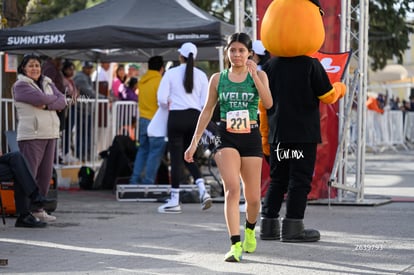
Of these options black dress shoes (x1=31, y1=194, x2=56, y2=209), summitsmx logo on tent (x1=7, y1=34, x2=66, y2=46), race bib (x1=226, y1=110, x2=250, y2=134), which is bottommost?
black dress shoes (x1=31, y1=194, x2=56, y2=209)

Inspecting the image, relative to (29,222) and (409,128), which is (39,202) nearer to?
(29,222)

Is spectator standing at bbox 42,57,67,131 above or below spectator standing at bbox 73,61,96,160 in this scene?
above

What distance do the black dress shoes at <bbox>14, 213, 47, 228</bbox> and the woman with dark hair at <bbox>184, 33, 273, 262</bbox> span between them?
2893 mm

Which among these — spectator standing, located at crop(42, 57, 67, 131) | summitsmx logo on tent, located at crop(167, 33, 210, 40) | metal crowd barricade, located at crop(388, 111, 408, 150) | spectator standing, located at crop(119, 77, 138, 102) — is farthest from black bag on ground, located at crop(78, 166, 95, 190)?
metal crowd barricade, located at crop(388, 111, 408, 150)

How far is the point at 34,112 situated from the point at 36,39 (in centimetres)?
295

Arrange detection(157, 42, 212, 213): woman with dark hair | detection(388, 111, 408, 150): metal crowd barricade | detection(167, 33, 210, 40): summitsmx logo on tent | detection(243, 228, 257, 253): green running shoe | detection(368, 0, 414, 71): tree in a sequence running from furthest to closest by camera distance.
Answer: detection(388, 111, 408, 150): metal crowd barricade, detection(368, 0, 414, 71): tree, detection(167, 33, 210, 40): summitsmx logo on tent, detection(157, 42, 212, 213): woman with dark hair, detection(243, 228, 257, 253): green running shoe

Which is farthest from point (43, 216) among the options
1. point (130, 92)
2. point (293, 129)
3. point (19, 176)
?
point (130, 92)

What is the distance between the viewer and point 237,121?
26.0 ft

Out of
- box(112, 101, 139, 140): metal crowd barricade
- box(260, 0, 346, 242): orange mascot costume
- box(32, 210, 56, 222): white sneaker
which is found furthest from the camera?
box(112, 101, 139, 140): metal crowd barricade

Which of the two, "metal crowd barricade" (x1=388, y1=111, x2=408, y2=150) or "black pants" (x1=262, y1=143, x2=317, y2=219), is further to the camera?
"metal crowd barricade" (x1=388, y1=111, x2=408, y2=150)

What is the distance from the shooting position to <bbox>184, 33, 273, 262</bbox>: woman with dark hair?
7875 millimetres

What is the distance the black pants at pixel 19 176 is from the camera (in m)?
10.3

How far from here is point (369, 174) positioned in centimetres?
1848

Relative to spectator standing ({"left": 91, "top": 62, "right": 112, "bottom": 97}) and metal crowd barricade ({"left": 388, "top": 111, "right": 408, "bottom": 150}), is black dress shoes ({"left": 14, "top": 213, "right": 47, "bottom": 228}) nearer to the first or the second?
spectator standing ({"left": 91, "top": 62, "right": 112, "bottom": 97})
